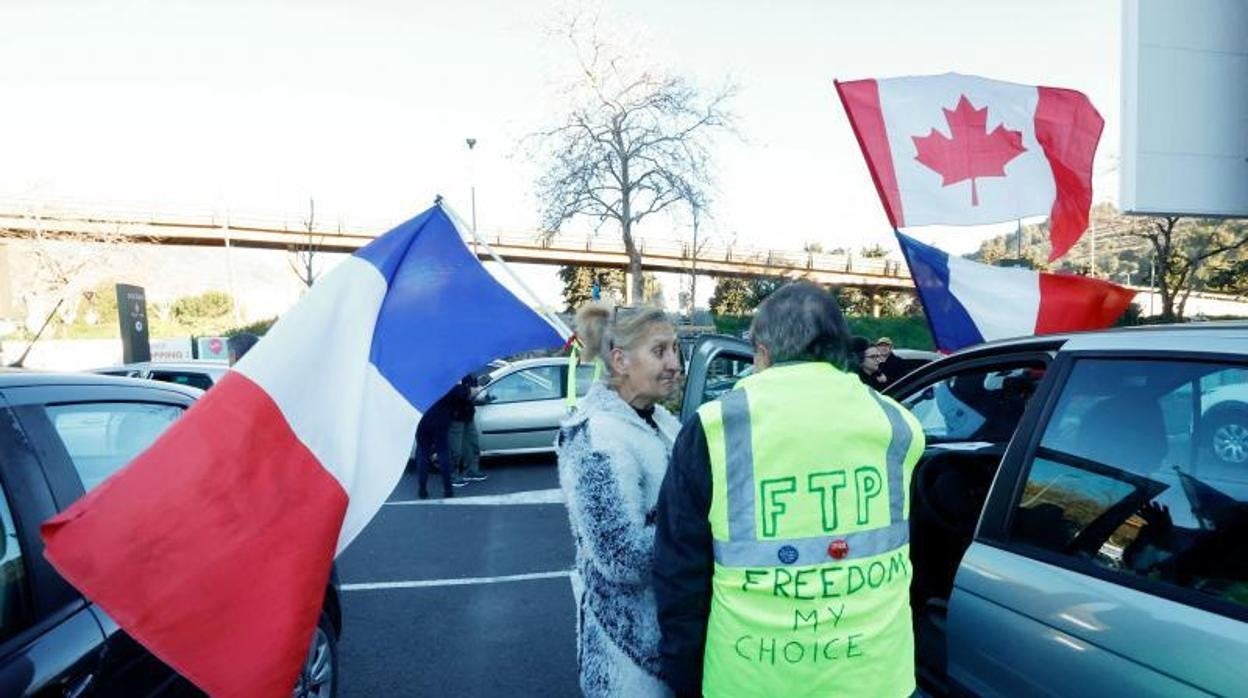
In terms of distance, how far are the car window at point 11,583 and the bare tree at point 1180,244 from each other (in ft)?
76.3

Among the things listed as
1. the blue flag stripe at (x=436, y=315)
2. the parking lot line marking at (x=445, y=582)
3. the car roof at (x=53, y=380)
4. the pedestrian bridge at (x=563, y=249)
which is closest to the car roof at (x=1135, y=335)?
the blue flag stripe at (x=436, y=315)

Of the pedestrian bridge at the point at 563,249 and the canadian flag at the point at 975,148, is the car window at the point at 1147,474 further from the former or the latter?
the pedestrian bridge at the point at 563,249

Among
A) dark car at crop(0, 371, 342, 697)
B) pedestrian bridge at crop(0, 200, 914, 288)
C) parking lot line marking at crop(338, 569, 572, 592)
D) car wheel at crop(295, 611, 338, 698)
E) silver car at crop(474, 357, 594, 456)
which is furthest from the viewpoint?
pedestrian bridge at crop(0, 200, 914, 288)

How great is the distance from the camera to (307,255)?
3872 cm

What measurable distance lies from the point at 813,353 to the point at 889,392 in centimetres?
160

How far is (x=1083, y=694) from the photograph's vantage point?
5.82ft

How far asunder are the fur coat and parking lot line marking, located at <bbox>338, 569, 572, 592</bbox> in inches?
142

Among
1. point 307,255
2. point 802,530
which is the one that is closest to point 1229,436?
point 802,530

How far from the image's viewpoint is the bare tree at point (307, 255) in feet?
121

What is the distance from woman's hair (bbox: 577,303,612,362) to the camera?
97.3 inches

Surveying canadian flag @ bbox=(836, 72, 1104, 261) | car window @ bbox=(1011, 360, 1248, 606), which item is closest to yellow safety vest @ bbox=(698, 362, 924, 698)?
car window @ bbox=(1011, 360, 1248, 606)

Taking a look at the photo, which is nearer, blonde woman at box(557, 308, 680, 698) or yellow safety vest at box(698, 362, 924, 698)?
yellow safety vest at box(698, 362, 924, 698)

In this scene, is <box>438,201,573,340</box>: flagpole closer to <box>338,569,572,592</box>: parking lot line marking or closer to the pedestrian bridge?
<box>338,569,572,592</box>: parking lot line marking

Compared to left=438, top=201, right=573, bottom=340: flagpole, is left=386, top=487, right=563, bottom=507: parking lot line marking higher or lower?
lower
